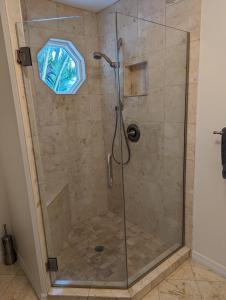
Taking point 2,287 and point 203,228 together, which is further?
point 203,228

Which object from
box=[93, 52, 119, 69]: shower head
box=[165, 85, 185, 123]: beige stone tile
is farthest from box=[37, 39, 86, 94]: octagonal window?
box=[165, 85, 185, 123]: beige stone tile

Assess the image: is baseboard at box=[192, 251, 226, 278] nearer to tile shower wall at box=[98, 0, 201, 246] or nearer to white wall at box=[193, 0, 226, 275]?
white wall at box=[193, 0, 226, 275]

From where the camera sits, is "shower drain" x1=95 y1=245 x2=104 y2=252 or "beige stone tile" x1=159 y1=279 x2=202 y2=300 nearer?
"beige stone tile" x1=159 y1=279 x2=202 y2=300

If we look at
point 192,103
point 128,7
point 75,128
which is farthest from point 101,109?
point 128,7

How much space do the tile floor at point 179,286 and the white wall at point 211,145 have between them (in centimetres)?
12

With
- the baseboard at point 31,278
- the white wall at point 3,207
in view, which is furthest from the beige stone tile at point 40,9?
the baseboard at point 31,278

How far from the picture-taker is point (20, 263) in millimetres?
1934

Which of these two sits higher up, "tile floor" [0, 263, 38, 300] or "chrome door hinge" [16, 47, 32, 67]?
"chrome door hinge" [16, 47, 32, 67]

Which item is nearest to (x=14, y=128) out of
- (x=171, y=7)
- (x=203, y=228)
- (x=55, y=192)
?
(x=55, y=192)

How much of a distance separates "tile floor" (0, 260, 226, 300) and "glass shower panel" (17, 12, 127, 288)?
0.32 meters

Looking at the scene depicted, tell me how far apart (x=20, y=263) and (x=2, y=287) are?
0.81ft

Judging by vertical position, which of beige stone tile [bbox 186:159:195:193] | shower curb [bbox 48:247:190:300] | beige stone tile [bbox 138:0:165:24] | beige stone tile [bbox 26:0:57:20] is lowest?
shower curb [bbox 48:247:190:300]

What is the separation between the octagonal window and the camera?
6.03 ft

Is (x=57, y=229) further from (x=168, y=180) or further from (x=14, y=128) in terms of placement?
(x=168, y=180)
